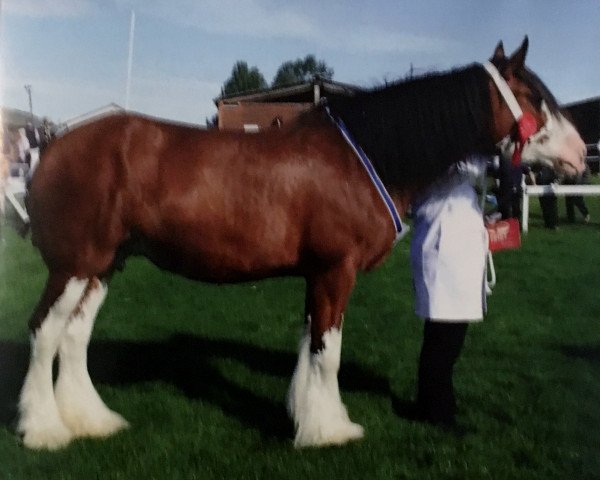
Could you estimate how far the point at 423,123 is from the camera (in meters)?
2.67

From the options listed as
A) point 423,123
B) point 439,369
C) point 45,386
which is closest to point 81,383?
point 45,386

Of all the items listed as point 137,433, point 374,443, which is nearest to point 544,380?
point 374,443

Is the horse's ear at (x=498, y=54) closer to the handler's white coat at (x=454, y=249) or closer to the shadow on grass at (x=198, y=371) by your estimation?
the handler's white coat at (x=454, y=249)

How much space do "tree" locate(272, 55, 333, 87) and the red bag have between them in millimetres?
982

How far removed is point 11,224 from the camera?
2592 millimetres

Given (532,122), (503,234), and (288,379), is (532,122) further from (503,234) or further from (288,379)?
(288,379)

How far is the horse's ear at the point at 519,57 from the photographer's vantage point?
2.54m

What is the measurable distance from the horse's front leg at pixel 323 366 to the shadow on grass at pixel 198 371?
206mm

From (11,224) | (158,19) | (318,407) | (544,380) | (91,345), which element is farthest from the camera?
(91,345)

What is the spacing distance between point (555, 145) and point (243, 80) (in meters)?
1.30

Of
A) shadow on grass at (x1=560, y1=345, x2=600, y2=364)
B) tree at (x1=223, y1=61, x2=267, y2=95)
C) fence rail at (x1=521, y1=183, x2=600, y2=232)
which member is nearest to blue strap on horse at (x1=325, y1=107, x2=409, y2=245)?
tree at (x1=223, y1=61, x2=267, y2=95)

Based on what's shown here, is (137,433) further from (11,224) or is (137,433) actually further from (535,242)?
(535,242)

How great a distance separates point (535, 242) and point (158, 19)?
4.79 m

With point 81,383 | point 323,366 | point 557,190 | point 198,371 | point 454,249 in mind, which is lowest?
point 198,371
